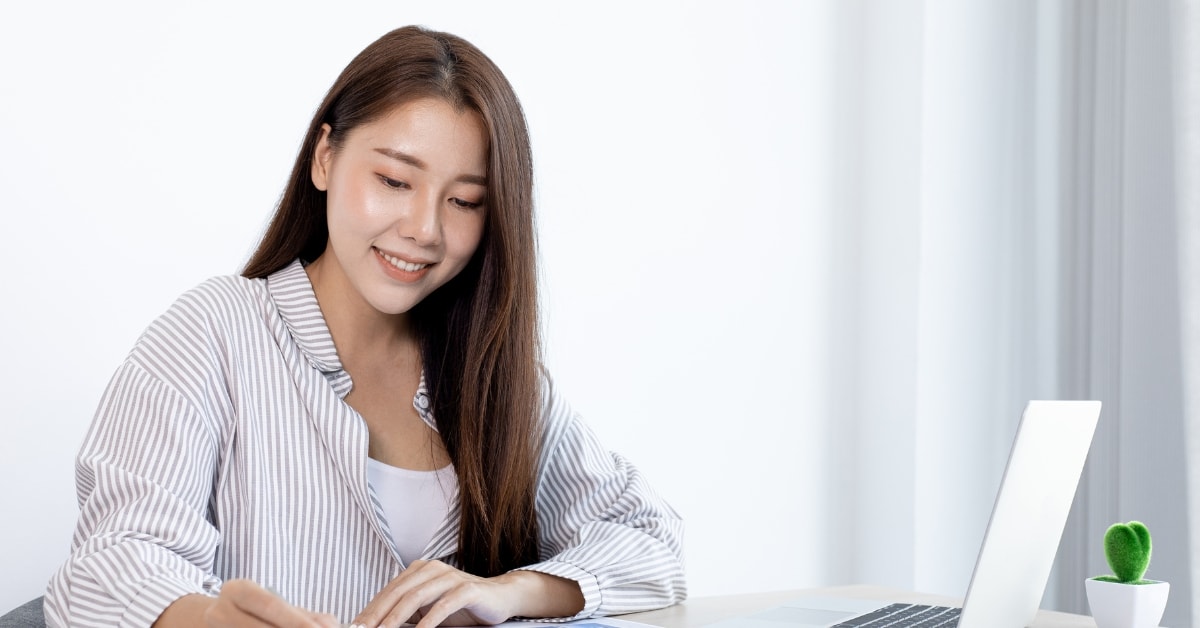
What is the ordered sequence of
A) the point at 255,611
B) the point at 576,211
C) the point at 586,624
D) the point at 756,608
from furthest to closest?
the point at 576,211, the point at 756,608, the point at 586,624, the point at 255,611

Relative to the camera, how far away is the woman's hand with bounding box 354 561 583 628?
1.13 m

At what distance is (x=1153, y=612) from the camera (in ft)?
4.00

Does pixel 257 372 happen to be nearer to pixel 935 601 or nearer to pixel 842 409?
pixel 935 601

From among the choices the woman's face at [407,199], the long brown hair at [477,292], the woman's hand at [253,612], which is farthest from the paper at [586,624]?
the woman's face at [407,199]

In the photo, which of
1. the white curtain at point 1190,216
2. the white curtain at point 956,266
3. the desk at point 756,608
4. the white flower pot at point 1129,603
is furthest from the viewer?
the white curtain at point 956,266

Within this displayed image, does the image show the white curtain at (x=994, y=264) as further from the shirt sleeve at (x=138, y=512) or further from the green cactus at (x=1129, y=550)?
the shirt sleeve at (x=138, y=512)

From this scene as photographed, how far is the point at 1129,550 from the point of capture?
1212 millimetres

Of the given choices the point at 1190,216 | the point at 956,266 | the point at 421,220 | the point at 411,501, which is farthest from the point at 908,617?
the point at 956,266

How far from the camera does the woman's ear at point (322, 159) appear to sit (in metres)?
1.48

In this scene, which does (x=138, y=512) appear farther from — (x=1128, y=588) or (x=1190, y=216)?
(x=1190, y=216)

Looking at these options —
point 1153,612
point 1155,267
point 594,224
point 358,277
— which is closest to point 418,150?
point 358,277

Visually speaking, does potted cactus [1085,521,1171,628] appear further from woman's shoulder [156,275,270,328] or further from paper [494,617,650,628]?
woman's shoulder [156,275,270,328]

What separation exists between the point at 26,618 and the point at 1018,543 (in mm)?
1056

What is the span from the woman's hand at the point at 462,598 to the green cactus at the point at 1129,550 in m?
0.58
